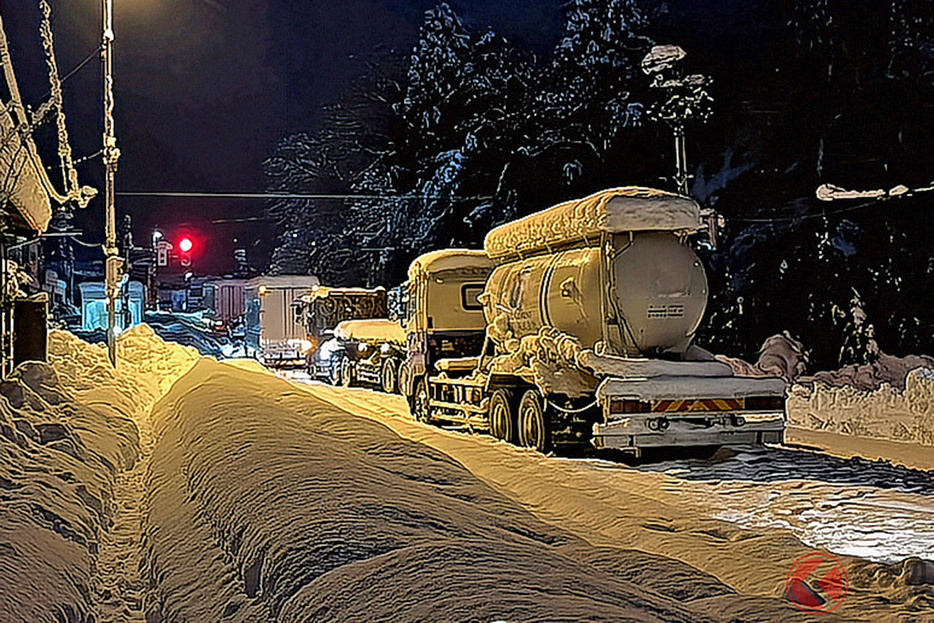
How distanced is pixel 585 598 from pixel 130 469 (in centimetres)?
852

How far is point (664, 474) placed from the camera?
12594 mm

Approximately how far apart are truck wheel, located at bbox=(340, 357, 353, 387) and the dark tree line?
34.2ft

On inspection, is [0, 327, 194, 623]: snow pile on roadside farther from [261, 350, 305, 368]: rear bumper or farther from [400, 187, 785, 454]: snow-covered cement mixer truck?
[261, 350, 305, 368]: rear bumper

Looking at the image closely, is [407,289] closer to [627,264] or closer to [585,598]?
[627,264]

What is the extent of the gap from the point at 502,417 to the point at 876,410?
653 cm

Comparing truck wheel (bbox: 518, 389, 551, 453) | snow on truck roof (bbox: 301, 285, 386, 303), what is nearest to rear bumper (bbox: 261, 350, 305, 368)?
snow on truck roof (bbox: 301, 285, 386, 303)

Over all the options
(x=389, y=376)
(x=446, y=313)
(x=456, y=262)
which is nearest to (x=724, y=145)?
(x=389, y=376)

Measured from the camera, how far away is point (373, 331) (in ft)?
94.2

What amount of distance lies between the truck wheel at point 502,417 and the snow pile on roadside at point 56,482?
208 inches

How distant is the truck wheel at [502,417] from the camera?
15281 mm

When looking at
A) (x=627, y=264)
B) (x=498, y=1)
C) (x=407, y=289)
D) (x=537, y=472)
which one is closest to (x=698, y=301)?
(x=627, y=264)

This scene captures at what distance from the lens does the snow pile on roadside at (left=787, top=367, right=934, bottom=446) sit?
16.0 m

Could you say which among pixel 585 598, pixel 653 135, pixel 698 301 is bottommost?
pixel 585 598

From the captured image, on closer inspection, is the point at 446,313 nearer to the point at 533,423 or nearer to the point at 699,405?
the point at 533,423
